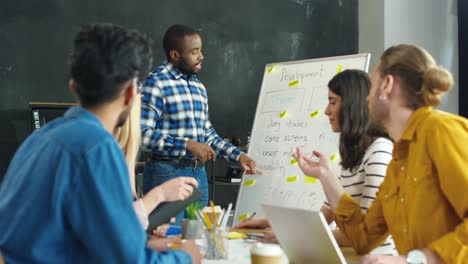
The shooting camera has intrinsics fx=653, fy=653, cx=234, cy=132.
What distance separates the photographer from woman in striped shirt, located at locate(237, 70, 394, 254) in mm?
2410

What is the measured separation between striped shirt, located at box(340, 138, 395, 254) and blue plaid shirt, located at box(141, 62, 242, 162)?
140cm

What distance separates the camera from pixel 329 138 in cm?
350

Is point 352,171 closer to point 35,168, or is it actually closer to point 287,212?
point 287,212

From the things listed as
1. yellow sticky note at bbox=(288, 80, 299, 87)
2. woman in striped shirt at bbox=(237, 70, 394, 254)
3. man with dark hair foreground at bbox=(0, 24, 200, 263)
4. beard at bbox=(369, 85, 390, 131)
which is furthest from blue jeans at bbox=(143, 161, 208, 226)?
man with dark hair foreground at bbox=(0, 24, 200, 263)

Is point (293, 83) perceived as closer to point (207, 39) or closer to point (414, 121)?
point (414, 121)

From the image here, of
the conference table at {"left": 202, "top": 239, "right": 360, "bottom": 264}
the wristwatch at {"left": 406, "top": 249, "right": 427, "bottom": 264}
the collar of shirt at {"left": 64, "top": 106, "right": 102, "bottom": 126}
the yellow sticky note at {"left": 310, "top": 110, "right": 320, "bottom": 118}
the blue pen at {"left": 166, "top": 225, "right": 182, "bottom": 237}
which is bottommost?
the blue pen at {"left": 166, "top": 225, "right": 182, "bottom": 237}

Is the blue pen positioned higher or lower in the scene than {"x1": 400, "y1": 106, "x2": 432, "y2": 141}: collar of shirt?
lower

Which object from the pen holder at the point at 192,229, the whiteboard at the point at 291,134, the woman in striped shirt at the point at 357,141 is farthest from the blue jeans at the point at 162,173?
the pen holder at the point at 192,229

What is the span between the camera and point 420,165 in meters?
1.79

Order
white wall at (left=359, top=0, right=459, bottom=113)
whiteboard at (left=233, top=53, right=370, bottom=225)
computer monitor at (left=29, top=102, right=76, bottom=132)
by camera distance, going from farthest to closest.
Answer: white wall at (left=359, top=0, right=459, bottom=113), computer monitor at (left=29, top=102, right=76, bottom=132), whiteboard at (left=233, top=53, right=370, bottom=225)

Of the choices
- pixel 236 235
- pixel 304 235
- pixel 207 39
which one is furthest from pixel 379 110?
pixel 207 39

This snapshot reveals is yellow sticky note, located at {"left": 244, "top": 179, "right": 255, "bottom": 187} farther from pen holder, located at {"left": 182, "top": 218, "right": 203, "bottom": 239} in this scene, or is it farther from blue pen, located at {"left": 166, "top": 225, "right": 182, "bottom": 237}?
pen holder, located at {"left": 182, "top": 218, "right": 203, "bottom": 239}

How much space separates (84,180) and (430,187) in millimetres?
975

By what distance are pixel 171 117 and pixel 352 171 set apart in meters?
1.53
